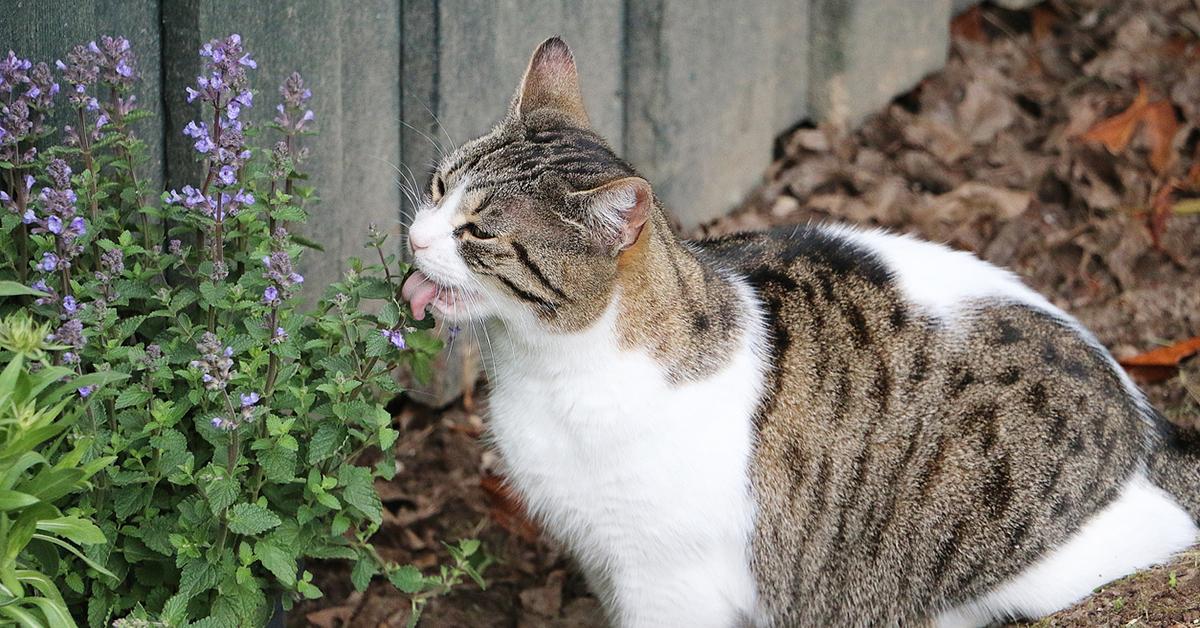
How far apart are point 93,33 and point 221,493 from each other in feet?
3.72

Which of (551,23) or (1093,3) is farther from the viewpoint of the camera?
(1093,3)

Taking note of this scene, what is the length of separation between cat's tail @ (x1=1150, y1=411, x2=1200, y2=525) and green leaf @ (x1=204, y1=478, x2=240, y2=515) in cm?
219

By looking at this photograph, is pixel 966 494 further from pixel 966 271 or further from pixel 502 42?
pixel 502 42

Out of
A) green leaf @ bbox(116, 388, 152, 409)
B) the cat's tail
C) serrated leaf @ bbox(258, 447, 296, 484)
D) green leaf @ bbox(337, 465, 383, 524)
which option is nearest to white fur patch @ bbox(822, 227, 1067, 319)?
the cat's tail

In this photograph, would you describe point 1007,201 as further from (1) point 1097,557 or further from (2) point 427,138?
(2) point 427,138

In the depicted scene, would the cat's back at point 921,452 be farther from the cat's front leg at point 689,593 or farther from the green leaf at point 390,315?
the green leaf at point 390,315

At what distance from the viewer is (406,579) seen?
3191 mm

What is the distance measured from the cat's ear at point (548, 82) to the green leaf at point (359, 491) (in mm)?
992

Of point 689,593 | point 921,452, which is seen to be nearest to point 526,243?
point 689,593

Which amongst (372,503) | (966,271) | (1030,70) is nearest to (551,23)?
(966,271)

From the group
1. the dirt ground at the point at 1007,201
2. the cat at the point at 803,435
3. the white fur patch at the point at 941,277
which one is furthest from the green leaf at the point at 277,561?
the white fur patch at the point at 941,277

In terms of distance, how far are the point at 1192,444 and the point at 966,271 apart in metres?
0.73

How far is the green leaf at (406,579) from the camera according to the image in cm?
318

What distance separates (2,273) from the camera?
9.60 feet
